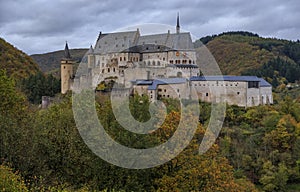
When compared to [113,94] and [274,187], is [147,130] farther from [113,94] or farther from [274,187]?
[113,94]

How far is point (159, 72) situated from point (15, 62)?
14.9m

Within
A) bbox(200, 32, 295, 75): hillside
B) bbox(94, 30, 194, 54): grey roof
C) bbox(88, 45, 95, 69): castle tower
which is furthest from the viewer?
bbox(200, 32, 295, 75): hillside

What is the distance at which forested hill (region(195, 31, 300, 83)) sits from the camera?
65625 mm

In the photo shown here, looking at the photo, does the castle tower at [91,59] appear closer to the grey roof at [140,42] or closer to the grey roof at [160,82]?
the grey roof at [140,42]

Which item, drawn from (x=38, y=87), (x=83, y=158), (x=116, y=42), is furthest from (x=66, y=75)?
(x=83, y=158)

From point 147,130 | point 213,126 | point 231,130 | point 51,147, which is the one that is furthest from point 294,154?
point 51,147

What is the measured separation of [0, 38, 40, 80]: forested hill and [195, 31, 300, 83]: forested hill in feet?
110

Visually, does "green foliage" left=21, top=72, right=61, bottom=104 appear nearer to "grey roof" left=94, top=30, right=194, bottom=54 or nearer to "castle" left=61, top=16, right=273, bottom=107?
"castle" left=61, top=16, right=273, bottom=107

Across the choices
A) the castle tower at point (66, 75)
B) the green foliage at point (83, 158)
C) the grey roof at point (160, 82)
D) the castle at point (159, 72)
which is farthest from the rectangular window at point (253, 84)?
the green foliage at point (83, 158)

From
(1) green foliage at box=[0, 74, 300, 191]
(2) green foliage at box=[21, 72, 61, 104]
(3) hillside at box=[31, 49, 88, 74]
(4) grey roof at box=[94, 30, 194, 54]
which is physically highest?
(3) hillside at box=[31, 49, 88, 74]

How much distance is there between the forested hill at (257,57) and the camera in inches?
2584

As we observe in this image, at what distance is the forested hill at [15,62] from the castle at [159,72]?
4636 millimetres

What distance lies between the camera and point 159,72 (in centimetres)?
4188

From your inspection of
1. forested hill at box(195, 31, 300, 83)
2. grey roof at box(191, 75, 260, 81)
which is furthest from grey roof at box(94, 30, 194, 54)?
forested hill at box(195, 31, 300, 83)
